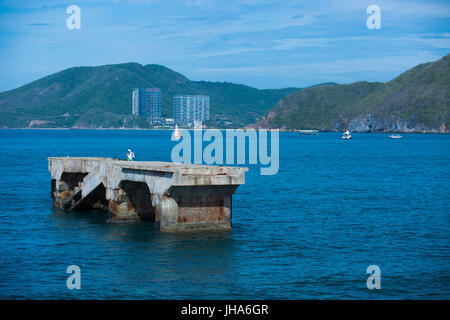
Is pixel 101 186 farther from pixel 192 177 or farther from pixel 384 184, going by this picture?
pixel 384 184

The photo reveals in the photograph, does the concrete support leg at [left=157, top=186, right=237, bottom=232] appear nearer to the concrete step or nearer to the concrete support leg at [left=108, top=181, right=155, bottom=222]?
the concrete support leg at [left=108, top=181, right=155, bottom=222]

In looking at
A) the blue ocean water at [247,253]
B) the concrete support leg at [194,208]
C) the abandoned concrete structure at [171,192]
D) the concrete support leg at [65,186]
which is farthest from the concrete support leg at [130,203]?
the concrete support leg at [65,186]

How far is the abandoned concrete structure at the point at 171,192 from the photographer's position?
31.3 m

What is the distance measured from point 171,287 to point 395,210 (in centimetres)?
2571

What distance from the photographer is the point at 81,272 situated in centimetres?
2558

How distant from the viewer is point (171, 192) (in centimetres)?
3125

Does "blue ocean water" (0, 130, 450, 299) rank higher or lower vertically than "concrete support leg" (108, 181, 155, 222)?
lower

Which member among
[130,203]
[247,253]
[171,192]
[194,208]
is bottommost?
[247,253]

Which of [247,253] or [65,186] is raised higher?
[65,186]

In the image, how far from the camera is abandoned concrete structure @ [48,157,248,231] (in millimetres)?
31281

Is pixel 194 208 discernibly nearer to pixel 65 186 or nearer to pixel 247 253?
pixel 247 253

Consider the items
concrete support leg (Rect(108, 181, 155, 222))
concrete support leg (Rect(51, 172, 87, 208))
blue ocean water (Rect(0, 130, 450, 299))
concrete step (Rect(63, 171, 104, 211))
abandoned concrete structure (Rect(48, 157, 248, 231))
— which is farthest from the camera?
concrete support leg (Rect(51, 172, 87, 208))

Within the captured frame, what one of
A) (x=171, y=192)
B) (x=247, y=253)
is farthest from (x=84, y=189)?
(x=247, y=253)

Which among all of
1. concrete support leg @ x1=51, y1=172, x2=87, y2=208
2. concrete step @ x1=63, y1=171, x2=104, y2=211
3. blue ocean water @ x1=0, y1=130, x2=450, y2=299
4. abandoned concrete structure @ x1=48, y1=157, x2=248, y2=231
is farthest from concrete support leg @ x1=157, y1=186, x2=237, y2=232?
concrete support leg @ x1=51, y1=172, x2=87, y2=208
